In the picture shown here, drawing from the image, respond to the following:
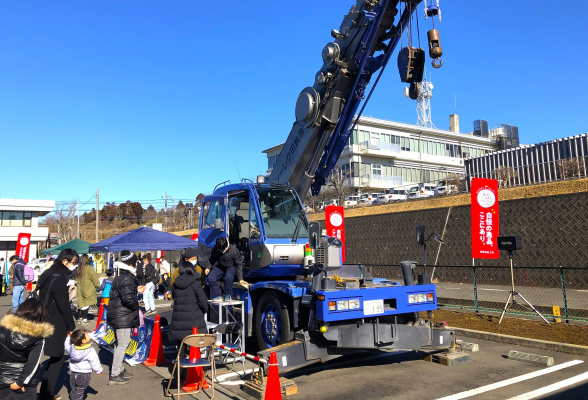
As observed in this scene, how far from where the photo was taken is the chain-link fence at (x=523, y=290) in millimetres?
11906

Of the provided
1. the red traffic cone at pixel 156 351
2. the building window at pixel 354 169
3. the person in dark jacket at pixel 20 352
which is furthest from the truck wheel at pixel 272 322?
the building window at pixel 354 169

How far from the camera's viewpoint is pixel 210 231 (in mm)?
10125

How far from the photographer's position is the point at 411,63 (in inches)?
359

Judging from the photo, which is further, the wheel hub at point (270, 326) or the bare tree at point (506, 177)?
the bare tree at point (506, 177)

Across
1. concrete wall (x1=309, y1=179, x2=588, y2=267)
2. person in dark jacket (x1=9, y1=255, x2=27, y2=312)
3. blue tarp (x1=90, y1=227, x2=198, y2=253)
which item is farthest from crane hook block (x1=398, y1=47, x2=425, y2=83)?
person in dark jacket (x1=9, y1=255, x2=27, y2=312)

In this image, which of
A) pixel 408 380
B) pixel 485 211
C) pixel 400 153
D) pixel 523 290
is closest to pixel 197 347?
pixel 408 380

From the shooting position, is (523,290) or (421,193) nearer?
(523,290)

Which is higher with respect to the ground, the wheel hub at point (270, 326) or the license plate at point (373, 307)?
the license plate at point (373, 307)

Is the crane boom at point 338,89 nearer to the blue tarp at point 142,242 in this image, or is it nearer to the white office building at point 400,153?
the blue tarp at point 142,242

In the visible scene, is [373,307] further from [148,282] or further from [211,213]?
[148,282]

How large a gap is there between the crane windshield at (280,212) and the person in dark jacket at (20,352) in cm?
489

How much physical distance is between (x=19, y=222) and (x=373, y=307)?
58713mm

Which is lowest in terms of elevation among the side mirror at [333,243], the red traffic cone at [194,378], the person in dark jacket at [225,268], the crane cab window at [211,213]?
the red traffic cone at [194,378]

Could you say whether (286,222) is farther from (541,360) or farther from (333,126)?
(541,360)
